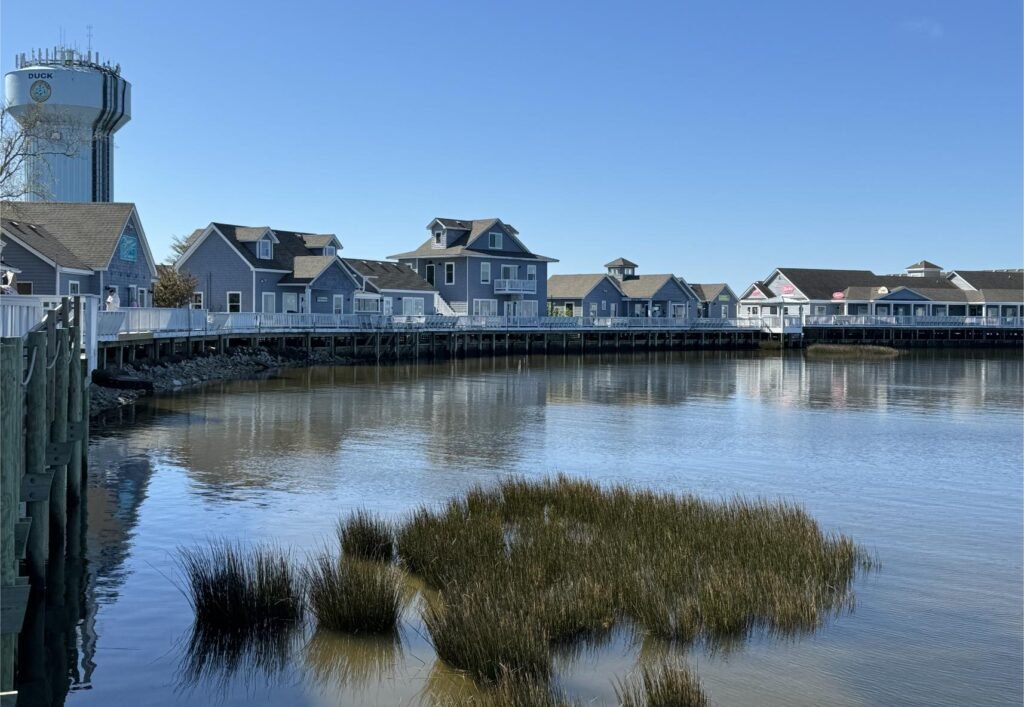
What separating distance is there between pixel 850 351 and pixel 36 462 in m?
78.7

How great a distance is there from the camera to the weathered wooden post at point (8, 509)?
728 cm

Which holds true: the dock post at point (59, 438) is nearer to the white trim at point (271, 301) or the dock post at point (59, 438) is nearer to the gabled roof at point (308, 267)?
the white trim at point (271, 301)

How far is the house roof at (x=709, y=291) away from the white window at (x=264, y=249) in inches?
2264

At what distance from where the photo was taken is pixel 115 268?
4509 centimetres

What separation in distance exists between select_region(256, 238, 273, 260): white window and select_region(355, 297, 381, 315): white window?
720cm

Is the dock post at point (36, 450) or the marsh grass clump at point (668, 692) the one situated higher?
the dock post at point (36, 450)

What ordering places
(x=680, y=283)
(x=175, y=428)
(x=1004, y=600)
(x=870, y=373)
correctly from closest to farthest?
(x=1004, y=600)
(x=175, y=428)
(x=870, y=373)
(x=680, y=283)

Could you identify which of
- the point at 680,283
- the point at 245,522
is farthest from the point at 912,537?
the point at 680,283

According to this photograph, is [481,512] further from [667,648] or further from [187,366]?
[187,366]

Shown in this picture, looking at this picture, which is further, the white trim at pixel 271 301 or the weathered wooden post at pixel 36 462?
the white trim at pixel 271 301

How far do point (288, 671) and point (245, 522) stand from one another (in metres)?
6.20

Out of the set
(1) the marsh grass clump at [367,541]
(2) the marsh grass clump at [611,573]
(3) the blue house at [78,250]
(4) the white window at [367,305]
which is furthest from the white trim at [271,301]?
(1) the marsh grass clump at [367,541]

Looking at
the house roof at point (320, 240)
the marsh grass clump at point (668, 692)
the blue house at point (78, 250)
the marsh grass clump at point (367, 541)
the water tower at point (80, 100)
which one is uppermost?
the water tower at point (80, 100)

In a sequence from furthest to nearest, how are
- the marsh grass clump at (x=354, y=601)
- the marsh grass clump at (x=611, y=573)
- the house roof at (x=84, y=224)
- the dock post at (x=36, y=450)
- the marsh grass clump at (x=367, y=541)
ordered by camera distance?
the house roof at (x=84, y=224) < the marsh grass clump at (x=367, y=541) < the dock post at (x=36, y=450) < the marsh grass clump at (x=354, y=601) < the marsh grass clump at (x=611, y=573)
